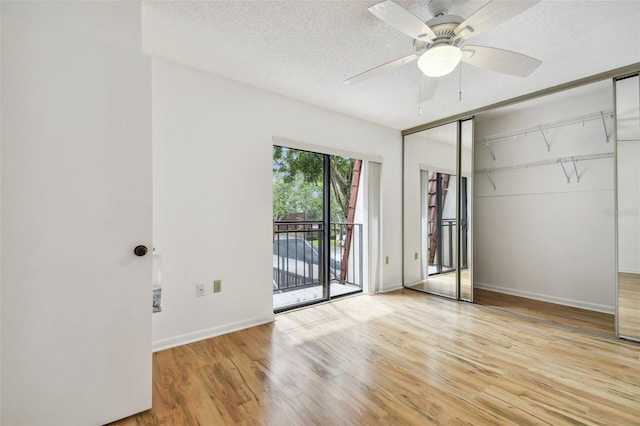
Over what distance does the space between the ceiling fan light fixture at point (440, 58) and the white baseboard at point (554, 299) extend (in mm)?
3222

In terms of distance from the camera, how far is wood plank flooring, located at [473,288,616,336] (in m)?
2.71

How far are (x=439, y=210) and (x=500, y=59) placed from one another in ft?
7.52

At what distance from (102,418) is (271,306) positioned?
1544mm

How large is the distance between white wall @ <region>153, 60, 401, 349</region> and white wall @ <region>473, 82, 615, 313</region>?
8.57 ft

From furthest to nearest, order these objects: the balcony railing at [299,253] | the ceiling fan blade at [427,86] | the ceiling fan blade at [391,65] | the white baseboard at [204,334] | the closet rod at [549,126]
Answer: the balcony railing at [299,253]
the closet rod at [549,126]
the white baseboard at [204,334]
the ceiling fan blade at [427,86]
the ceiling fan blade at [391,65]

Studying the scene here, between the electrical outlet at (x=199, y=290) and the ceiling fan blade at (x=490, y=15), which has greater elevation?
the ceiling fan blade at (x=490, y=15)

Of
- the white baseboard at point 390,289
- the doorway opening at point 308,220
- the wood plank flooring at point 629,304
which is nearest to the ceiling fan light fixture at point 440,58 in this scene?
the doorway opening at point 308,220

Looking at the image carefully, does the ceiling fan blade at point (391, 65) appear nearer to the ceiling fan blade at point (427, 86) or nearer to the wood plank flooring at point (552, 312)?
the ceiling fan blade at point (427, 86)

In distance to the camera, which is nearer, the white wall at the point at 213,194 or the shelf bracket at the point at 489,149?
the white wall at the point at 213,194

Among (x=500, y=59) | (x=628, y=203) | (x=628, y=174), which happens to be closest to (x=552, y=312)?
(x=628, y=203)

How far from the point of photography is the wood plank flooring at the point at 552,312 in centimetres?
271

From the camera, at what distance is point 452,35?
161cm

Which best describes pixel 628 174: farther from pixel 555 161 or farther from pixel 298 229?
pixel 298 229

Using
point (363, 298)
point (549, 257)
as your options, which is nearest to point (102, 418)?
point (363, 298)
